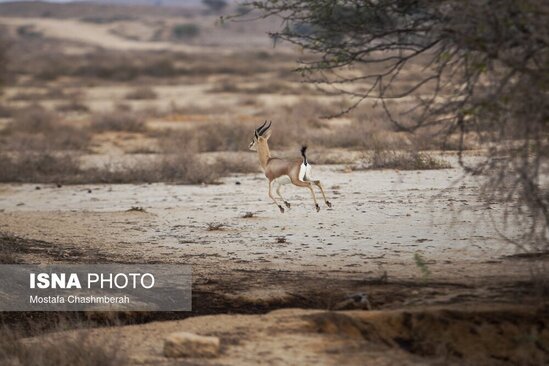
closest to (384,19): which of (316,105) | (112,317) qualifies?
(112,317)

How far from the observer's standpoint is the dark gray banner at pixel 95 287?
7.95 m

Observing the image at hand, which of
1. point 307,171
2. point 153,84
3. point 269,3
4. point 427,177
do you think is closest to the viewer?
point 269,3

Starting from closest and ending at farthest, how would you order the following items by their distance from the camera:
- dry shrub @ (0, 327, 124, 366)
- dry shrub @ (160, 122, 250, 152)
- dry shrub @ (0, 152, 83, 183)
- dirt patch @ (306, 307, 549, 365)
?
dry shrub @ (0, 327, 124, 366), dirt patch @ (306, 307, 549, 365), dry shrub @ (0, 152, 83, 183), dry shrub @ (160, 122, 250, 152)

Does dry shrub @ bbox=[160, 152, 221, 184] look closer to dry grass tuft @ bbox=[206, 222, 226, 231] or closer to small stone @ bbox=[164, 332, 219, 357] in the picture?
dry grass tuft @ bbox=[206, 222, 226, 231]

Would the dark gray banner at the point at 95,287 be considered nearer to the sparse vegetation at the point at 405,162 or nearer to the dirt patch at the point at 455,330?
the dirt patch at the point at 455,330

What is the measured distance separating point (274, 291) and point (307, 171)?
129 inches

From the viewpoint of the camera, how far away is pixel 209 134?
784 inches

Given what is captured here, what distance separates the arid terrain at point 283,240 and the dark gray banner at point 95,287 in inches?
5.5

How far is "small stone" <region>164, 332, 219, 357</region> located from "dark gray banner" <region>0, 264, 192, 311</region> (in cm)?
161

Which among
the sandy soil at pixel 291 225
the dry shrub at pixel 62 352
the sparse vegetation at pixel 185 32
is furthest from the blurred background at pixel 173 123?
the sparse vegetation at pixel 185 32

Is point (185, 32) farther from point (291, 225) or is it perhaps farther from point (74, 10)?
point (291, 225)

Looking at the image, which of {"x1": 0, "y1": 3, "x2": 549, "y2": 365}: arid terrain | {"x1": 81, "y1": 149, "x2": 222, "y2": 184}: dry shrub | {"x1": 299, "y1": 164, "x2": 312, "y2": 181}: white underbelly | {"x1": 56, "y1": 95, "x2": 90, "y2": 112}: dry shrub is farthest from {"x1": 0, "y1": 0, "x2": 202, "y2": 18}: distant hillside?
{"x1": 299, "y1": 164, "x2": 312, "y2": 181}: white underbelly

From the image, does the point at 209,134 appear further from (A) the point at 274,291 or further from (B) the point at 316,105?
(A) the point at 274,291

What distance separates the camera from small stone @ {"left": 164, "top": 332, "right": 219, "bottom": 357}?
20.5 ft
